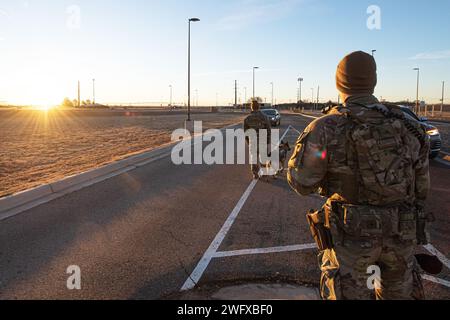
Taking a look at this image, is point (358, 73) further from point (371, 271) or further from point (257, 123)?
point (257, 123)

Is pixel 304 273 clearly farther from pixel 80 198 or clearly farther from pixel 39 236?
pixel 80 198

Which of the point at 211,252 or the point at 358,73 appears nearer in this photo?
the point at 358,73

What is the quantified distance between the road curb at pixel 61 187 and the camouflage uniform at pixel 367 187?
222 inches

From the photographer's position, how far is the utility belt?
2357 mm

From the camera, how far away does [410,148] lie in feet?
7.84

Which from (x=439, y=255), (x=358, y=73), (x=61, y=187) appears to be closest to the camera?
(x=358, y=73)

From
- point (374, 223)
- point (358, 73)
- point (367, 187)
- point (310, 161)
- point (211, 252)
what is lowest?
point (211, 252)

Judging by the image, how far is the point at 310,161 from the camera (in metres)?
2.42

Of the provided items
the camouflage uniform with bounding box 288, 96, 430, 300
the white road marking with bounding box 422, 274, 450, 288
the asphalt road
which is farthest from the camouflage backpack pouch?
the white road marking with bounding box 422, 274, 450, 288

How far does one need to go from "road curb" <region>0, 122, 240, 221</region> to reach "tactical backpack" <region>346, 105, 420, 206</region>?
585cm

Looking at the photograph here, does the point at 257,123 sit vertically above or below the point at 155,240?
above

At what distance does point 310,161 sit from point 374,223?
521 millimetres

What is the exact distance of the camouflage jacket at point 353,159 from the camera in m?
2.35

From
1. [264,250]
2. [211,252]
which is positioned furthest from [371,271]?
[211,252]
